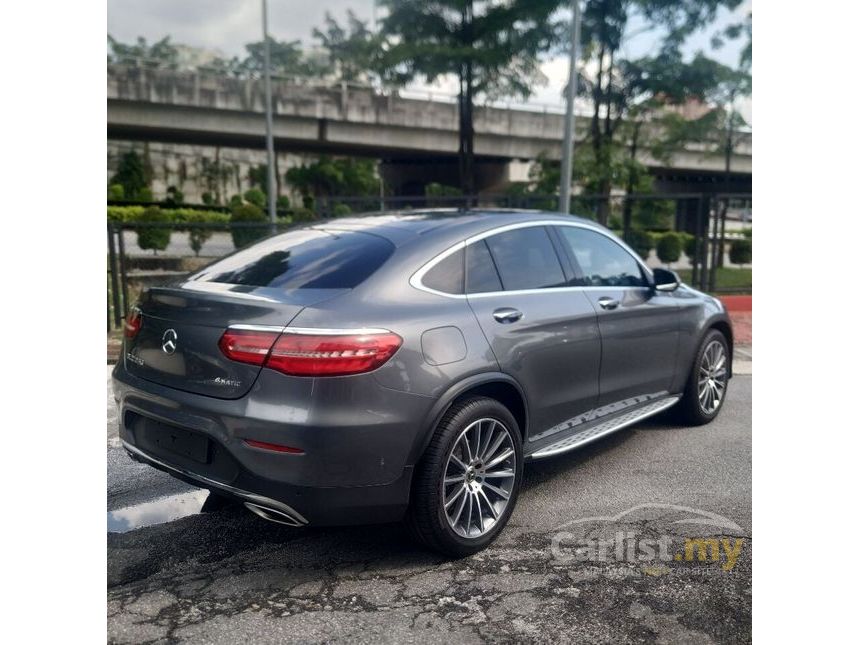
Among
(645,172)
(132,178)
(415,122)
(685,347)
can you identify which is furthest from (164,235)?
(132,178)

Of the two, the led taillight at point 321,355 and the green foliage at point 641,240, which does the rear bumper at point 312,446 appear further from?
the green foliage at point 641,240

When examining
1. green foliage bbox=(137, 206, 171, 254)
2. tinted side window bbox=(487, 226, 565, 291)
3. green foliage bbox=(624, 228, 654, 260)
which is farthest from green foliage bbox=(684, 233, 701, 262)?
tinted side window bbox=(487, 226, 565, 291)

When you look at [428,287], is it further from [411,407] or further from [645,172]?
[645,172]

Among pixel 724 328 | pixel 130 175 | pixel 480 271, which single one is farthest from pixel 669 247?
pixel 130 175

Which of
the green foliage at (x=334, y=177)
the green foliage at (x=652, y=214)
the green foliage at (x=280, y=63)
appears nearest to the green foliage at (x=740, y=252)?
the green foliage at (x=652, y=214)

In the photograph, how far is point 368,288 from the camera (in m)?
3.26

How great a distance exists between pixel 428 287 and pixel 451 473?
33.9 inches

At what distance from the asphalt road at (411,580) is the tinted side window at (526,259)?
1235mm

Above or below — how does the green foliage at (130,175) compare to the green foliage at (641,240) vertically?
above

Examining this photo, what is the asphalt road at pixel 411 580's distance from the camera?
2832 mm

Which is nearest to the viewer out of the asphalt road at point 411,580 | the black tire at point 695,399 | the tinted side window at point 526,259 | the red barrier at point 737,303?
the asphalt road at point 411,580

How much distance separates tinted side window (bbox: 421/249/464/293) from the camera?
3.49 metres

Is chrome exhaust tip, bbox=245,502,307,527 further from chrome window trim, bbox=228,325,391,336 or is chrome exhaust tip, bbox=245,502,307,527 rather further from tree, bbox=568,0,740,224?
tree, bbox=568,0,740,224

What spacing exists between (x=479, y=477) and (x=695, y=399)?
259 cm
